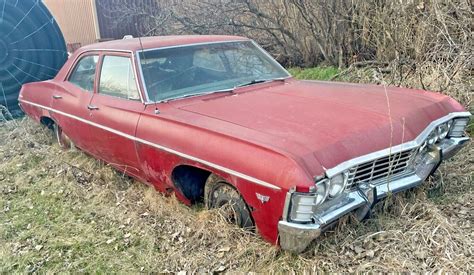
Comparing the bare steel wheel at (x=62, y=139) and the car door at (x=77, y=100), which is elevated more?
the car door at (x=77, y=100)

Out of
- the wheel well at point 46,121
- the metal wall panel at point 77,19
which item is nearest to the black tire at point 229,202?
the wheel well at point 46,121

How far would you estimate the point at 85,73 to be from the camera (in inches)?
177

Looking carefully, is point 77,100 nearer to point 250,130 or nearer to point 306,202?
point 250,130

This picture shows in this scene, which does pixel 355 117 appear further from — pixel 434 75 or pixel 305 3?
pixel 305 3

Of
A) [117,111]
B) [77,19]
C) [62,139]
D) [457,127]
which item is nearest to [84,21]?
[77,19]

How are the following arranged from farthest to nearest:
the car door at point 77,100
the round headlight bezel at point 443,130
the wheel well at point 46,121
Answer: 1. the wheel well at point 46,121
2. the car door at point 77,100
3. the round headlight bezel at point 443,130

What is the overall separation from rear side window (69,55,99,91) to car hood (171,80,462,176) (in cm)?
139

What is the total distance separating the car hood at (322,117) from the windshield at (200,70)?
0.62 feet

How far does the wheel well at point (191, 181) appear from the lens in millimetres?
3227

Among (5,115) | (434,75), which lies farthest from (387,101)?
(5,115)

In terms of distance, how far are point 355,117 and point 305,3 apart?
5.57 meters

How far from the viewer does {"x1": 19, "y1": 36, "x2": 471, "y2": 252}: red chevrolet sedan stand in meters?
2.46

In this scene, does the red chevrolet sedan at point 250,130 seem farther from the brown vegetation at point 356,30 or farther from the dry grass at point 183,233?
the brown vegetation at point 356,30

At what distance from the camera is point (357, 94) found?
364 centimetres
